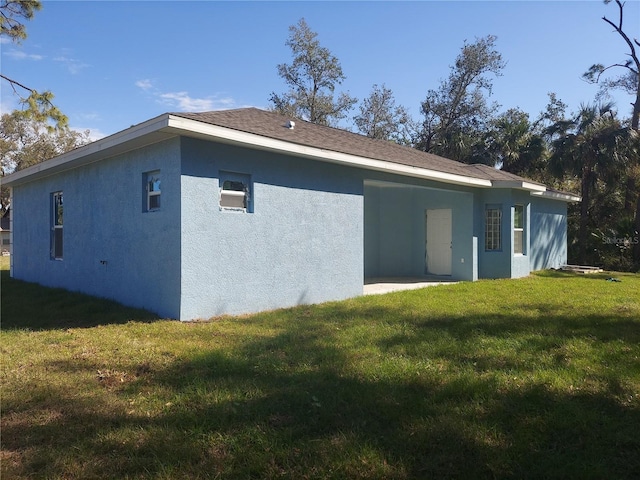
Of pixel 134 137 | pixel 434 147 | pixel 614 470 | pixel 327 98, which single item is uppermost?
pixel 327 98

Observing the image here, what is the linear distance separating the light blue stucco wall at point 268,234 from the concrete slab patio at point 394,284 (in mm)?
1032

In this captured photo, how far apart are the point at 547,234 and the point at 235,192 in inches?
538

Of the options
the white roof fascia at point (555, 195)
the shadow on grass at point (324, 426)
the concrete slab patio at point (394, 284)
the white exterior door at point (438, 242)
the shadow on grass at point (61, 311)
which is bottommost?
the shadow on grass at point (324, 426)

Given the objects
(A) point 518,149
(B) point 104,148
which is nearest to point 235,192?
(B) point 104,148

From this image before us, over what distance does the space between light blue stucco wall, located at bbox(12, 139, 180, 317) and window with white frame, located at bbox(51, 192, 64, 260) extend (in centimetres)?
15

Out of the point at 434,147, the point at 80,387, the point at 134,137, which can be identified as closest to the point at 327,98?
the point at 434,147

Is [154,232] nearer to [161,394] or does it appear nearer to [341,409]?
[161,394]

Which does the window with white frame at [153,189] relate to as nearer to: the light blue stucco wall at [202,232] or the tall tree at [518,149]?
the light blue stucco wall at [202,232]

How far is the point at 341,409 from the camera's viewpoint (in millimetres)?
3975

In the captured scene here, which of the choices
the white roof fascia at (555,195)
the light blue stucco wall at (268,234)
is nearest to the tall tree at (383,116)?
the white roof fascia at (555,195)

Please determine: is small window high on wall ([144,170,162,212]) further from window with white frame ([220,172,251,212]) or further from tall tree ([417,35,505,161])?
tall tree ([417,35,505,161])

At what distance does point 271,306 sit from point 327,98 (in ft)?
88.6

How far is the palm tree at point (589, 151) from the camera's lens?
62.6 ft

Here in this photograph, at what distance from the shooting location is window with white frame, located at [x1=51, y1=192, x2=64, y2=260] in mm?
11797
